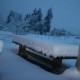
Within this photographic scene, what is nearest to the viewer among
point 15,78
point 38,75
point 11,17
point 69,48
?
point 15,78

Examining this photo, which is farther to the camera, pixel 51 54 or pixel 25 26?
pixel 25 26

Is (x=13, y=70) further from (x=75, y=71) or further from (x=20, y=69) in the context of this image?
(x=75, y=71)

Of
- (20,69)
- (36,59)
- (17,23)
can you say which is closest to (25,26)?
(17,23)

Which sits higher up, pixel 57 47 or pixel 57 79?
pixel 57 47

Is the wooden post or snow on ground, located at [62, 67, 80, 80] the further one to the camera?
the wooden post

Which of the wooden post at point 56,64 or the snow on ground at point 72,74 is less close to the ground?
the wooden post at point 56,64

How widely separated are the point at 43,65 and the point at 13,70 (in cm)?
142

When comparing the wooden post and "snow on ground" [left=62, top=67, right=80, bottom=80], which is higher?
the wooden post

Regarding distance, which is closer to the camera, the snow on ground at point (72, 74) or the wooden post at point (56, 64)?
the snow on ground at point (72, 74)

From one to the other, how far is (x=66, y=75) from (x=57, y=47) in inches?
21.9

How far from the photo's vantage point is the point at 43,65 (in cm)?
617

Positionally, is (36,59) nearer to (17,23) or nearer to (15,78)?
(15,78)

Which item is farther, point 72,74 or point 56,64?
point 56,64

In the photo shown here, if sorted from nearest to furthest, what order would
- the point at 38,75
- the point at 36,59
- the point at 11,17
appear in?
the point at 38,75 → the point at 36,59 → the point at 11,17
